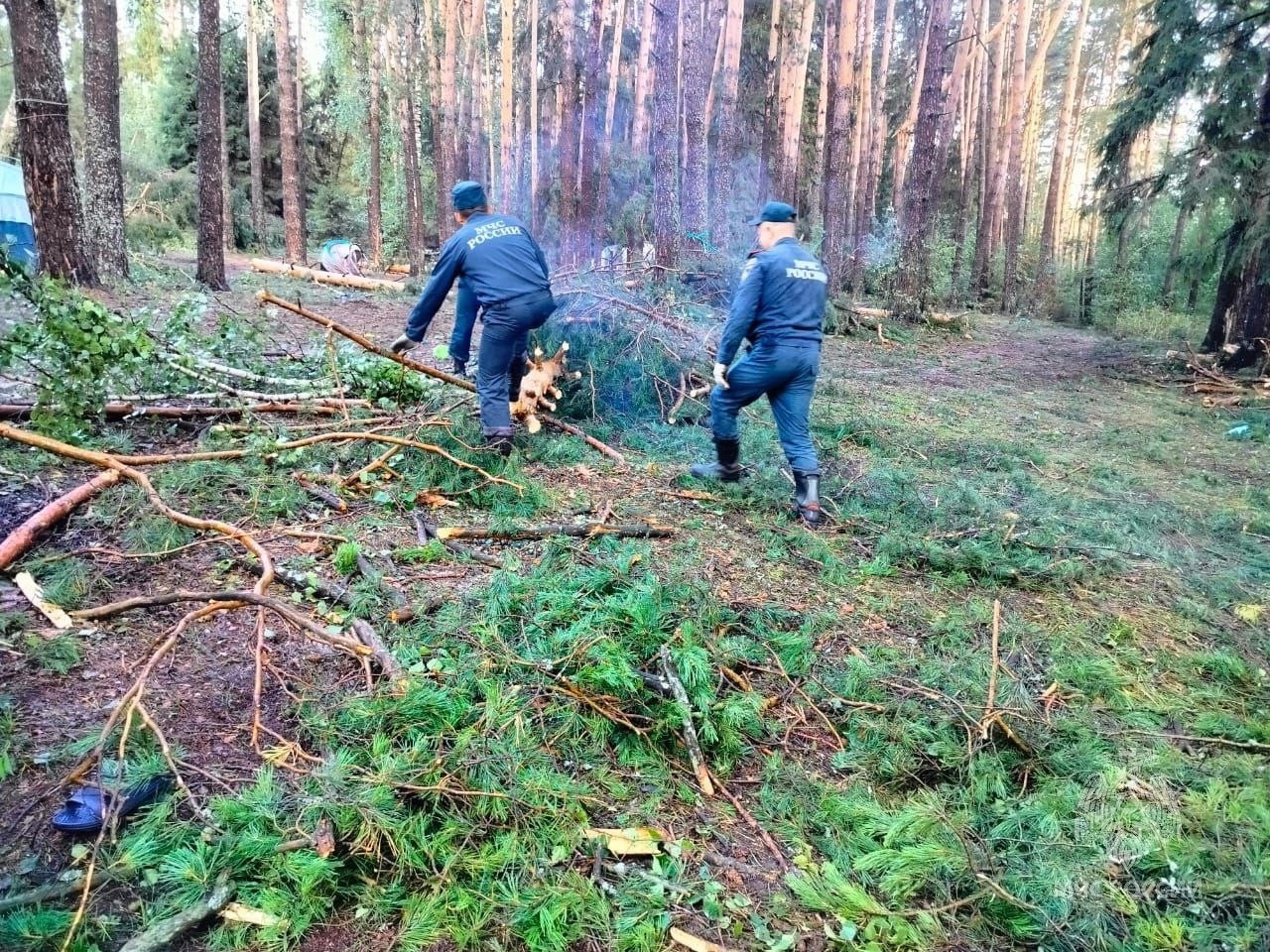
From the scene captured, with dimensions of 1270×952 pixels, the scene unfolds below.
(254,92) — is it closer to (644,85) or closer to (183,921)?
(644,85)

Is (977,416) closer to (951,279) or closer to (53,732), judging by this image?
(53,732)

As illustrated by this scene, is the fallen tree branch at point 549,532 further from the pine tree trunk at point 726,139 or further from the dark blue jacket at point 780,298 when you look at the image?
the pine tree trunk at point 726,139

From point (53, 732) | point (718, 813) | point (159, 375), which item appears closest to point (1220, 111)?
point (718, 813)

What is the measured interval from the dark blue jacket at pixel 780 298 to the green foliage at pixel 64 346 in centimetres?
386

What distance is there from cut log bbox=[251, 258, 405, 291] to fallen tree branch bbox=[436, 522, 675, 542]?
39.6 ft

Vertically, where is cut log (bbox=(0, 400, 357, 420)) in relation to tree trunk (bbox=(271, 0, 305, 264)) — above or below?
below

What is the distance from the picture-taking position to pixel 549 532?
4.24 m

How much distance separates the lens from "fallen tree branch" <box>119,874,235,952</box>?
178 cm

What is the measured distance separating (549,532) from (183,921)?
2.61m

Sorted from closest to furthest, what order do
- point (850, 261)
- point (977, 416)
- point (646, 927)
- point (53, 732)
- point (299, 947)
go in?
point (299, 947) < point (646, 927) < point (53, 732) < point (977, 416) < point (850, 261)

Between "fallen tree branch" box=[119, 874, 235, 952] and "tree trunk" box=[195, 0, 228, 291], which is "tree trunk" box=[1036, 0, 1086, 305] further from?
"fallen tree branch" box=[119, 874, 235, 952]

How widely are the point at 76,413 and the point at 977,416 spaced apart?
8.10 metres

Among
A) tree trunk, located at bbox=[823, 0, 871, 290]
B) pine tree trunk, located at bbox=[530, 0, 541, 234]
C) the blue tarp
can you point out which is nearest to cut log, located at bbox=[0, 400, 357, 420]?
the blue tarp

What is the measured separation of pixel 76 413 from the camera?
173 inches
